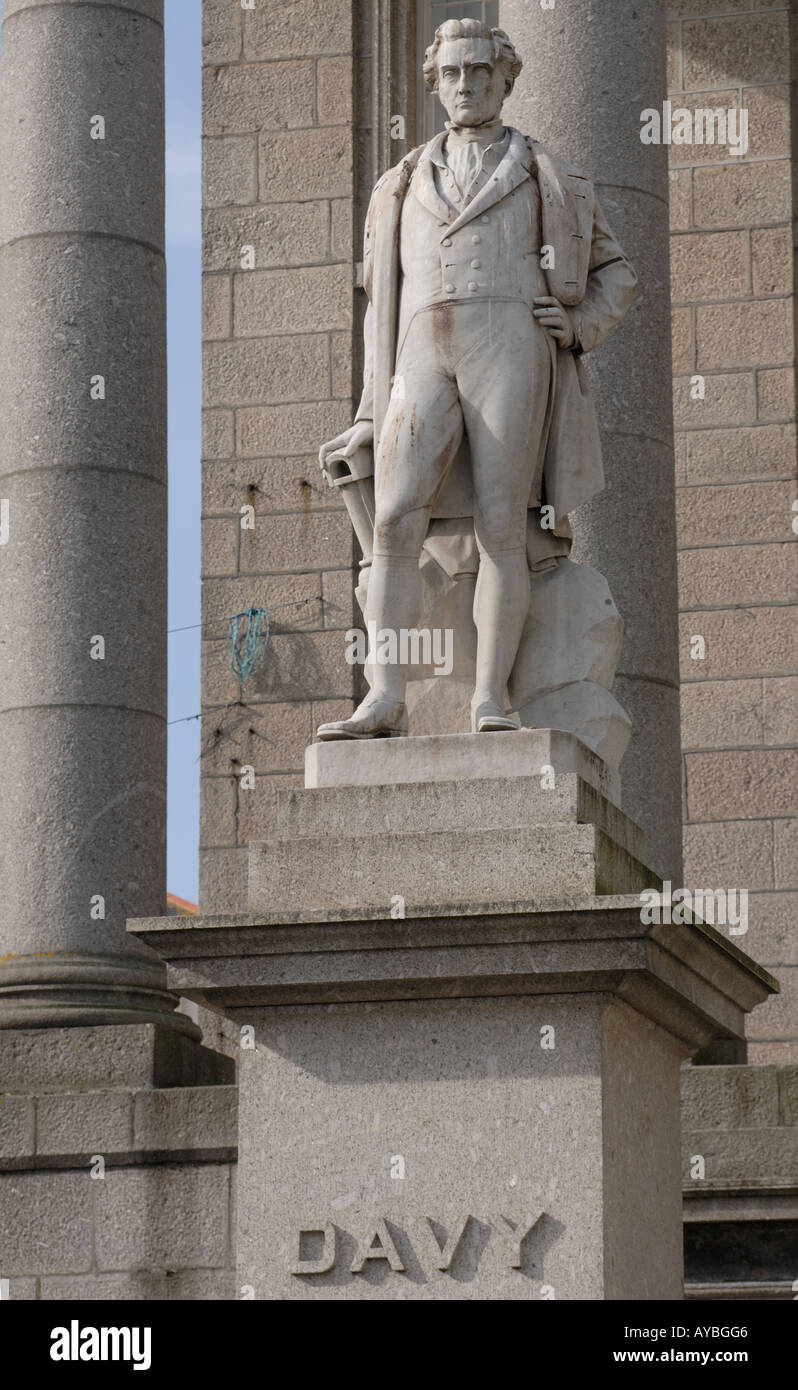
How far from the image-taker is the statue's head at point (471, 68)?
1152cm

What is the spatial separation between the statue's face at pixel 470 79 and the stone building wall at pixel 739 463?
8309mm

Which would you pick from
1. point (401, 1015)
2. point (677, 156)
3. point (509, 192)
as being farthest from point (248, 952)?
point (677, 156)

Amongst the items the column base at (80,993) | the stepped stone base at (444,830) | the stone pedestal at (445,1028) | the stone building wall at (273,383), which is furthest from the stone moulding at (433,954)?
the stone building wall at (273,383)

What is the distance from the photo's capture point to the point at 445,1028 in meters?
10.5

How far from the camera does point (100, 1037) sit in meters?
15.2

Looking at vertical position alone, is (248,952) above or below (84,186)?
below

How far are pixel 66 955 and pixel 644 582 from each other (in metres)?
4.08

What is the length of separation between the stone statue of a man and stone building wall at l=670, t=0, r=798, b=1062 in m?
7.79

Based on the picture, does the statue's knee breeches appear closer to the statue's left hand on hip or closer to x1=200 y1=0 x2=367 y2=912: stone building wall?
the statue's left hand on hip

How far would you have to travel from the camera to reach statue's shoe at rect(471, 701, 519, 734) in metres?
10.9

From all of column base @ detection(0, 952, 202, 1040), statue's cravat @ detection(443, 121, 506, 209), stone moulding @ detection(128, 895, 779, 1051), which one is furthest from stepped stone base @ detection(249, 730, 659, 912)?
column base @ detection(0, 952, 202, 1040)

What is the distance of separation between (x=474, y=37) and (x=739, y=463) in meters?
8.63

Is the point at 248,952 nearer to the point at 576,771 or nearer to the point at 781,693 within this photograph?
the point at 576,771

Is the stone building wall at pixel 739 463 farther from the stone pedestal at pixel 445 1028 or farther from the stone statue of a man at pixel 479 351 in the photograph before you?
the stone pedestal at pixel 445 1028
